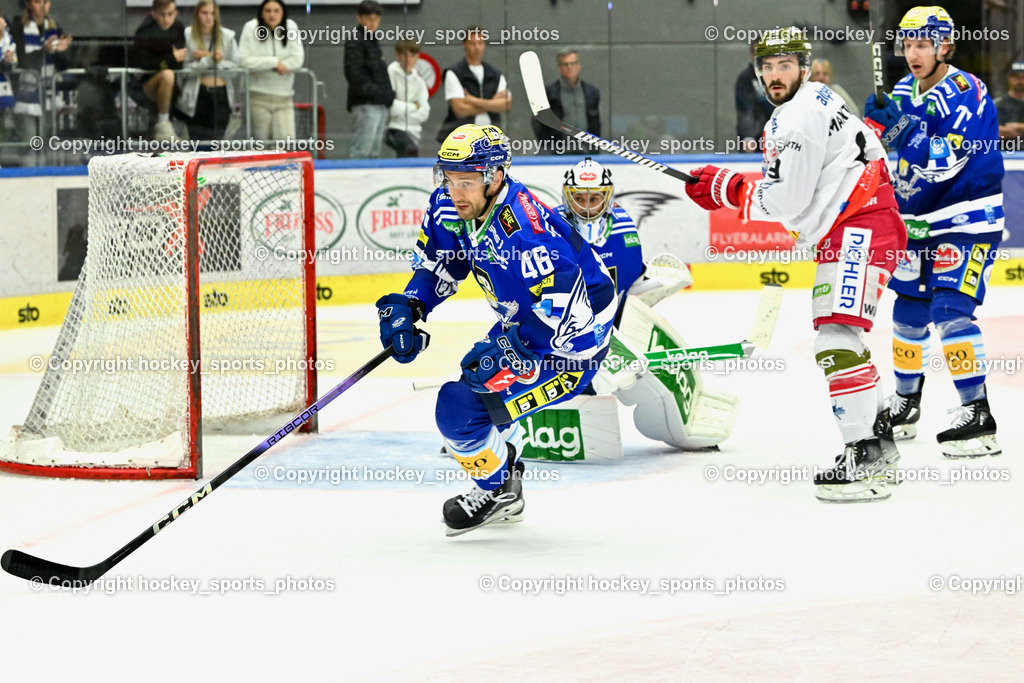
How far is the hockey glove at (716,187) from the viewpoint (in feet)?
15.1

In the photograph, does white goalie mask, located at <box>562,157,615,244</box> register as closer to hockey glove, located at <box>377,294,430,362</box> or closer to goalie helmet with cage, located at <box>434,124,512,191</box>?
hockey glove, located at <box>377,294,430,362</box>

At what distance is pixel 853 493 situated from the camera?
4.49 m

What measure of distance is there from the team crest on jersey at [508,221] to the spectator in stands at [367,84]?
6815mm

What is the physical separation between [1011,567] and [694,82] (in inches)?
316

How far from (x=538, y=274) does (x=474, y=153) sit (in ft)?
1.21

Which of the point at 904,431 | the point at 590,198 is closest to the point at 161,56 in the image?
the point at 590,198

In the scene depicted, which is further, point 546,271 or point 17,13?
point 17,13

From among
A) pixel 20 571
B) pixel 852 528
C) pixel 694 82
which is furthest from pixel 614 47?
pixel 20 571

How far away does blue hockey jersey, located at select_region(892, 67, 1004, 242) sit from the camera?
5117 mm

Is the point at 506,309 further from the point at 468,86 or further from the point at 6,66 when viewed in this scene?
the point at 468,86

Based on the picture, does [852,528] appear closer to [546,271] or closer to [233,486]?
[546,271]

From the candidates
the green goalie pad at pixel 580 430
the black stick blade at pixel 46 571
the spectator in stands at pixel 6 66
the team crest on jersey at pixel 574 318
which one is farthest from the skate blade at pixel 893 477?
the spectator in stands at pixel 6 66

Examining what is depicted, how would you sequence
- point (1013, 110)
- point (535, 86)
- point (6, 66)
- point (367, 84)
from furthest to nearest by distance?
point (1013, 110)
point (367, 84)
point (6, 66)
point (535, 86)

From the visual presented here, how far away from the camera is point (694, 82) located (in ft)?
37.1
